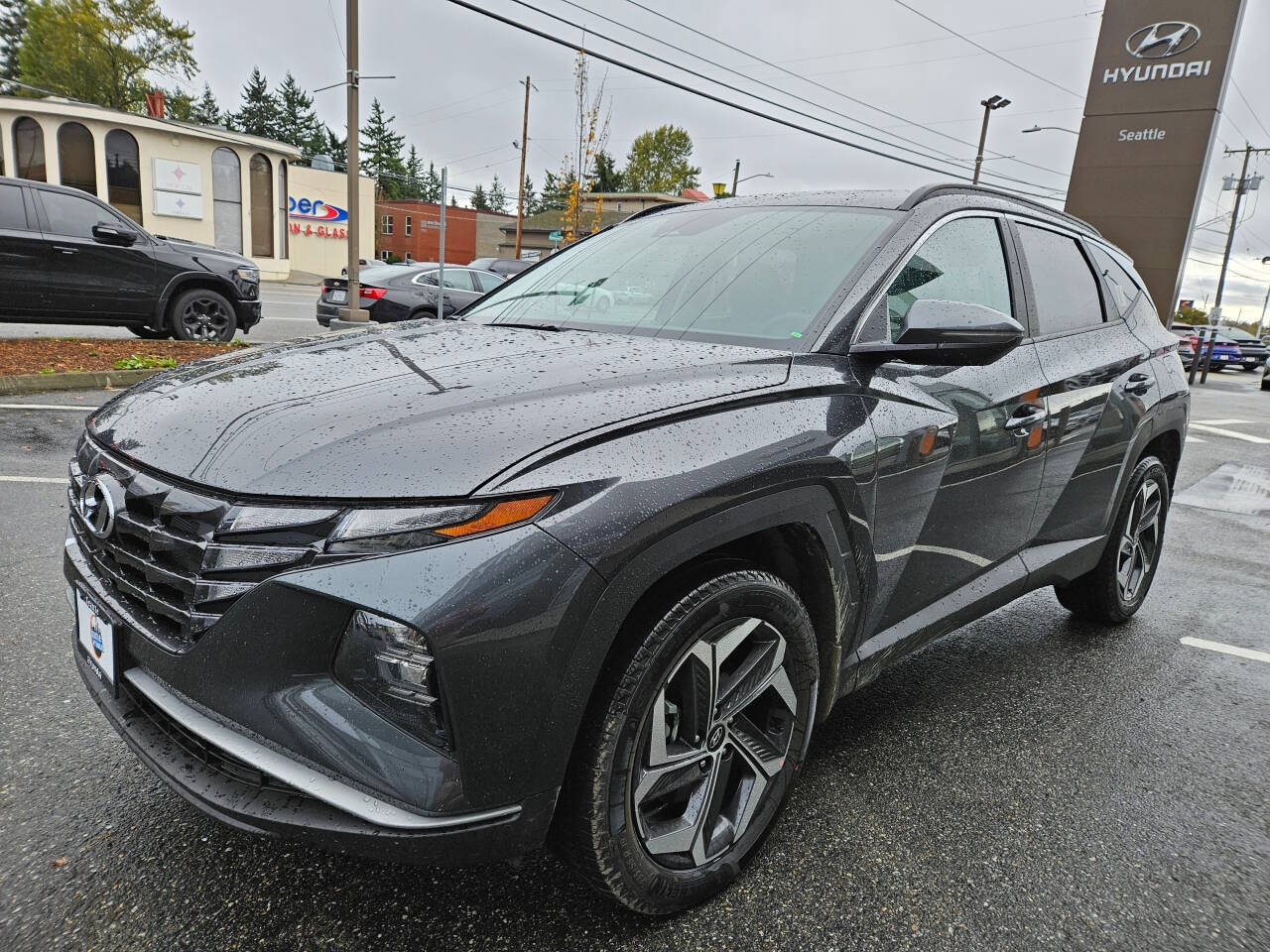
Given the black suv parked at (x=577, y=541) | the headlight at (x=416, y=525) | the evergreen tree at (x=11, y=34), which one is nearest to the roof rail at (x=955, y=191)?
the black suv parked at (x=577, y=541)

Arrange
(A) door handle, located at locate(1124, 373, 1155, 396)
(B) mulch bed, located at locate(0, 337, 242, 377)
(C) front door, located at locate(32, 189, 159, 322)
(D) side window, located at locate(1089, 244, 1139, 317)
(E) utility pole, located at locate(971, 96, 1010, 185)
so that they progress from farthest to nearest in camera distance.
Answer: (E) utility pole, located at locate(971, 96, 1010, 185) < (C) front door, located at locate(32, 189, 159, 322) < (B) mulch bed, located at locate(0, 337, 242, 377) < (D) side window, located at locate(1089, 244, 1139, 317) < (A) door handle, located at locate(1124, 373, 1155, 396)

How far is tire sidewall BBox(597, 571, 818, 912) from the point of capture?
5.11 ft

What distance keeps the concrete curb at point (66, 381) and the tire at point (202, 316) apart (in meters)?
2.36

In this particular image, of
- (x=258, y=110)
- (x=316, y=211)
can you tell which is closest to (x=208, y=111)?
(x=258, y=110)

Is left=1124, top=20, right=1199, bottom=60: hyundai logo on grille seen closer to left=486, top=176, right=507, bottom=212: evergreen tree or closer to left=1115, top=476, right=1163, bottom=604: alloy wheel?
left=1115, top=476, right=1163, bottom=604: alloy wheel

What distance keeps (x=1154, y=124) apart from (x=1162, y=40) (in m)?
1.82

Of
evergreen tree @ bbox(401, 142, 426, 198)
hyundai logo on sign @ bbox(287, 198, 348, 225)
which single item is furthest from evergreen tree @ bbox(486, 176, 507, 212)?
hyundai logo on sign @ bbox(287, 198, 348, 225)

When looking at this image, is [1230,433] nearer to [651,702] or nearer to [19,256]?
[651,702]

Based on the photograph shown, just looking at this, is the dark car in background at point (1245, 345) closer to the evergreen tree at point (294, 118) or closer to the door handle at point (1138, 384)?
the door handle at point (1138, 384)

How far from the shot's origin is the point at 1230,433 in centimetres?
1157

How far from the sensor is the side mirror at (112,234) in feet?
30.5

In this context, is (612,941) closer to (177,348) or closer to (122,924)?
(122,924)

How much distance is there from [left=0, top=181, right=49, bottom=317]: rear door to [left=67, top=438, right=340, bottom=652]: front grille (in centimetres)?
951

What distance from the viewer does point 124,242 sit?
31.3ft
